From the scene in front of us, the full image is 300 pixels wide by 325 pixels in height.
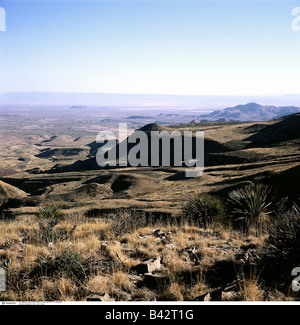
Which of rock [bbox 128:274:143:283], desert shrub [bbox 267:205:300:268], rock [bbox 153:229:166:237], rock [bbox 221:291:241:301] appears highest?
desert shrub [bbox 267:205:300:268]

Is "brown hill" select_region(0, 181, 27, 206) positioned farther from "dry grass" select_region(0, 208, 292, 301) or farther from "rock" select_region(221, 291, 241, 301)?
"rock" select_region(221, 291, 241, 301)

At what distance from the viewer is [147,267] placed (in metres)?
4.19

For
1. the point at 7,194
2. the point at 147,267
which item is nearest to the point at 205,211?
the point at 147,267

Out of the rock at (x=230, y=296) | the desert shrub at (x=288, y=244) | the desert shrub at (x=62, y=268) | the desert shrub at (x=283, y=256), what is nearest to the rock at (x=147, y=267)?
the desert shrub at (x=62, y=268)

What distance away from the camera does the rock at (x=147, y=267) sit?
13.8 ft

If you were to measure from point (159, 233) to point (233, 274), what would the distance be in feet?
8.84

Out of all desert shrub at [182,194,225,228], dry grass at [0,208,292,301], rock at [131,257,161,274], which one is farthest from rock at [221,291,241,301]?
desert shrub at [182,194,225,228]

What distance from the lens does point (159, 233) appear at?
654cm

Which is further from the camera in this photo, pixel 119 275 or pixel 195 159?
pixel 195 159

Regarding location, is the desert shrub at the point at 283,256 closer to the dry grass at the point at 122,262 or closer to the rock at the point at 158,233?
the dry grass at the point at 122,262

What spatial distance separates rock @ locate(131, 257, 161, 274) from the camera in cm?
421
